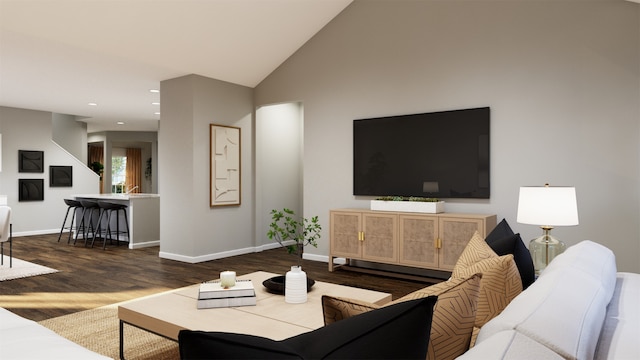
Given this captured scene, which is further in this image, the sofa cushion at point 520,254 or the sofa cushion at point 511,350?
the sofa cushion at point 520,254

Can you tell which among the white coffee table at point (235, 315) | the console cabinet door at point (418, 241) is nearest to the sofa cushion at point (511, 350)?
the white coffee table at point (235, 315)

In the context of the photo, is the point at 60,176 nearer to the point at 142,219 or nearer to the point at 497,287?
the point at 142,219

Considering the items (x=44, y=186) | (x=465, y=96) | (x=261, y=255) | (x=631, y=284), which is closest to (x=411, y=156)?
(x=465, y=96)

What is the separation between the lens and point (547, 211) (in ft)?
8.73

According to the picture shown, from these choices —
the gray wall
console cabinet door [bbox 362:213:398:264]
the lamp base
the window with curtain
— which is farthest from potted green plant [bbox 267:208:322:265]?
the window with curtain

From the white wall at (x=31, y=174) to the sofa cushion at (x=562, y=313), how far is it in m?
9.09

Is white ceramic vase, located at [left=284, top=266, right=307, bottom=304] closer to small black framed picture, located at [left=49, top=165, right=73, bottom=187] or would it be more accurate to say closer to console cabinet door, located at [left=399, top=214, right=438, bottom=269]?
console cabinet door, located at [left=399, top=214, right=438, bottom=269]

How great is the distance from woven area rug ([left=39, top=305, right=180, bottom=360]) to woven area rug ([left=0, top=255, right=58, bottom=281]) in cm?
175

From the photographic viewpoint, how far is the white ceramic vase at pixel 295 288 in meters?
2.37

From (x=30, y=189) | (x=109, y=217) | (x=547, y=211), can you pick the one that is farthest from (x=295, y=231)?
(x=30, y=189)

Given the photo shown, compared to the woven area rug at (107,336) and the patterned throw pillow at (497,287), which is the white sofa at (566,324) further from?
the woven area rug at (107,336)

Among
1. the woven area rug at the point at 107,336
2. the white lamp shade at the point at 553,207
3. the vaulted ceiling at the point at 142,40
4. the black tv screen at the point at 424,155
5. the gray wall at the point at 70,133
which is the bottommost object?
the woven area rug at the point at 107,336

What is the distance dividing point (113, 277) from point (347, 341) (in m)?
4.59

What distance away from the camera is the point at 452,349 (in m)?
1.03
